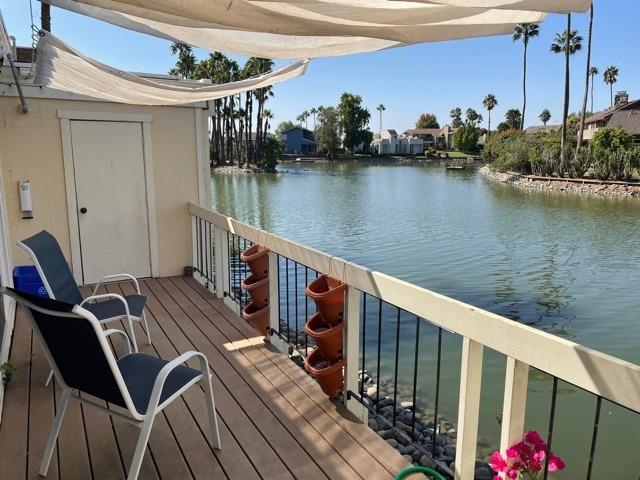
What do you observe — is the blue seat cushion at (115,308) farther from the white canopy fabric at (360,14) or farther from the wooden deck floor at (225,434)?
the white canopy fabric at (360,14)

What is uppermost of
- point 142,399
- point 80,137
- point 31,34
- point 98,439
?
point 31,34

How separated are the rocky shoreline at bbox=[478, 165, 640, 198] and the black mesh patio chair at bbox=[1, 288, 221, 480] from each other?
25044mm

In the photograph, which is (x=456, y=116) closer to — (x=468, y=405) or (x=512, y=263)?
(x=512, y=263)

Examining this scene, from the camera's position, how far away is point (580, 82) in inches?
1329

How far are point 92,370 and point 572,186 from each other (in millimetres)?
27908

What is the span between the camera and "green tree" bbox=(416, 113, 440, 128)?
311 ft

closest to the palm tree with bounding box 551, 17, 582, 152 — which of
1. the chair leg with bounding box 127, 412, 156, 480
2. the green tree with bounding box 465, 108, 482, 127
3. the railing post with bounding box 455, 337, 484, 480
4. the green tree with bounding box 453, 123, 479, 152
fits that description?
the railing post with bounding box 455, 337, 484, 480

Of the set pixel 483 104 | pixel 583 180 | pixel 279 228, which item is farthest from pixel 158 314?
pixel 483 104

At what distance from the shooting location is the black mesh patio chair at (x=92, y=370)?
5.65ft

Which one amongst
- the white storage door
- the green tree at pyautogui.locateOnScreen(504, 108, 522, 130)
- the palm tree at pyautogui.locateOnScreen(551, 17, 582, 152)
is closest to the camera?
the white storage door

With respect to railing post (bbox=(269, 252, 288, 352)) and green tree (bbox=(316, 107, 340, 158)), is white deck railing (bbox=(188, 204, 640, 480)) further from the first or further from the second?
green tree (bbox=(316, 107, 340, 158))

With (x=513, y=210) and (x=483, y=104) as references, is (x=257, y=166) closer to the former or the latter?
(x=513, y=210)

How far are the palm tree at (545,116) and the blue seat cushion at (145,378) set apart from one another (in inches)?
3407

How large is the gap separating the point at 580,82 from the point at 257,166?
1064 inches
